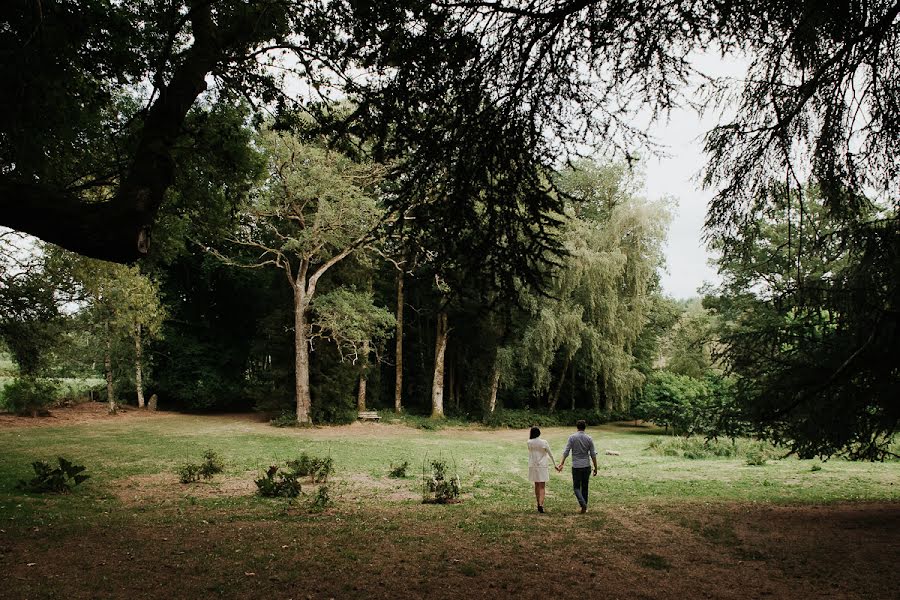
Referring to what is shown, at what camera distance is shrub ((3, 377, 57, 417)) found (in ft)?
72.7

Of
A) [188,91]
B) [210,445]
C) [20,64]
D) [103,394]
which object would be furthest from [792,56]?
[103,394]

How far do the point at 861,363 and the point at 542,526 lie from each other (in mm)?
4522

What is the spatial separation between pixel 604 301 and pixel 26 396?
2636 cm

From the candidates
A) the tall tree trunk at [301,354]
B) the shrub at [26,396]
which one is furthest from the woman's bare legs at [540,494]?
the shrub at [26,396]

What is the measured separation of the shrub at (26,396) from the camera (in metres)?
22.2

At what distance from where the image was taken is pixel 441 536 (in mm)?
6883

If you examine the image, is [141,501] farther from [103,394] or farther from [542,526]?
[103,394]

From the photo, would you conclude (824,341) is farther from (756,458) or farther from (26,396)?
(26,396)

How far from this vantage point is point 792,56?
4855 millimetres

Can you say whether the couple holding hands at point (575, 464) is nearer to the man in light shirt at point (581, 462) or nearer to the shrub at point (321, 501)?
the man in light shirt at point (581, 462)

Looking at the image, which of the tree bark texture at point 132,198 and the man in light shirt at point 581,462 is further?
the man in light shirt at point 581,462

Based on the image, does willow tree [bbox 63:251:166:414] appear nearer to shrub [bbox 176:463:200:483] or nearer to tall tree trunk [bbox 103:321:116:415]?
tall tree trunk [bbox 103:321:116:415]

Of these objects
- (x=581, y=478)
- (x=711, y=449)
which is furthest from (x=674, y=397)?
(x=581, y=478)

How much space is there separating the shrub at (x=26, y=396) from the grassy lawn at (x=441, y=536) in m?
10.9
